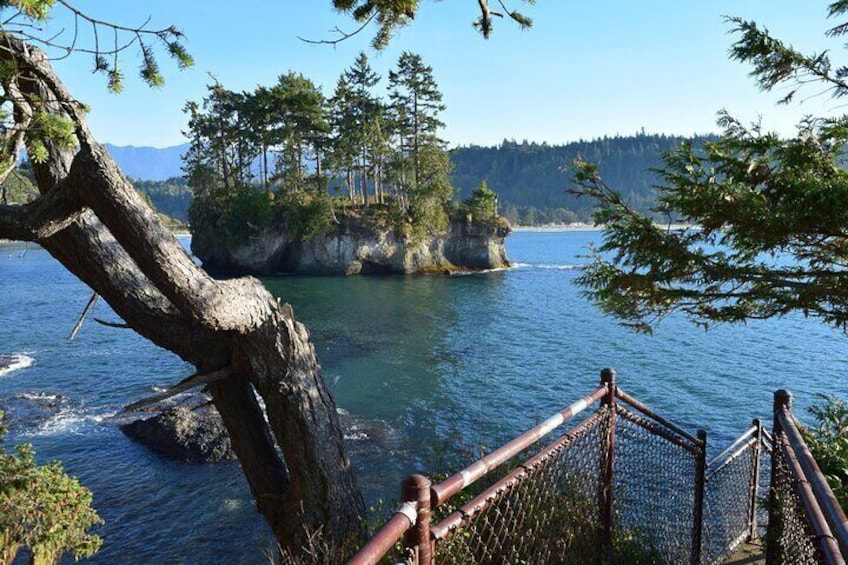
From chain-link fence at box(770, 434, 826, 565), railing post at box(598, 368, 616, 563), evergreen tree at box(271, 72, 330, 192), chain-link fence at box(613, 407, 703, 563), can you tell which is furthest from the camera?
evergreen tree at box(271, 72, 330, 192)

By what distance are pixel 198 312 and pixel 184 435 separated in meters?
11.9

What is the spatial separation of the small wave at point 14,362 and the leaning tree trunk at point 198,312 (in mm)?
21623

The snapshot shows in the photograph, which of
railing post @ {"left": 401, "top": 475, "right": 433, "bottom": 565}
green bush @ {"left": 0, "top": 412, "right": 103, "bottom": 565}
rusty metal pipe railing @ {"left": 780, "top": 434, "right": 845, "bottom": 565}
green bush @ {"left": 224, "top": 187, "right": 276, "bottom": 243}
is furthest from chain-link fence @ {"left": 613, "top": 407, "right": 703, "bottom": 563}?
green bush @ {"left": 224, "top": 187, "right": 276, "bottom": 243}

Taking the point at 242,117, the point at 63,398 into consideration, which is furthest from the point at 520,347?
the point at 242,117

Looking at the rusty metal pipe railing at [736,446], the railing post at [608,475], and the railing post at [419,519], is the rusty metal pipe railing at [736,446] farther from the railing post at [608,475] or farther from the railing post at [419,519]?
the railing post at [419,519]

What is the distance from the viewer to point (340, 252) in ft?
178

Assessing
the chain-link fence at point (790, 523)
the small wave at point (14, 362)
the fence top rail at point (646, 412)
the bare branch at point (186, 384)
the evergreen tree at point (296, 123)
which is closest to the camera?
the chain-link fence at point (790, 523)

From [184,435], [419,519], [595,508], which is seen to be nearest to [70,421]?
[184,435]

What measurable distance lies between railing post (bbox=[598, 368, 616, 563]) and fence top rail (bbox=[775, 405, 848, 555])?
3.90 ft

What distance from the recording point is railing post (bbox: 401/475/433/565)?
2.26 m

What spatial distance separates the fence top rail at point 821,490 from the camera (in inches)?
Answer: 86.2

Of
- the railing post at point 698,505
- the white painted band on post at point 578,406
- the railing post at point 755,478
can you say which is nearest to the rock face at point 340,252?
the railing post at point 755,478

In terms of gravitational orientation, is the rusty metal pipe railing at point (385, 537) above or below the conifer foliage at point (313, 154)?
below

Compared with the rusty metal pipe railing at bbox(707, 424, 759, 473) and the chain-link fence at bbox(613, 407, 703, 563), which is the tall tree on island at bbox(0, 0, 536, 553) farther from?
the rusty metal pipe railing at bbox(707, 424, 759, 473)
